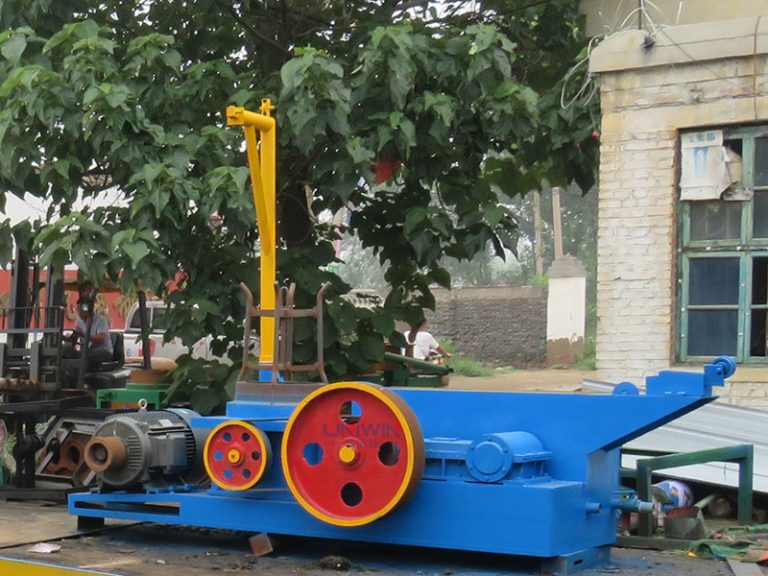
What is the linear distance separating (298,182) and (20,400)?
2679mm

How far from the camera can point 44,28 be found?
9.61m

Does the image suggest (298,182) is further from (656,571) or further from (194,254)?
(656,571)

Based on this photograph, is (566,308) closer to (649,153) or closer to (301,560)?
(649,153)

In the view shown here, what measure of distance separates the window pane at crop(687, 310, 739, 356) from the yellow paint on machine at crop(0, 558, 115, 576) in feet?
15.4

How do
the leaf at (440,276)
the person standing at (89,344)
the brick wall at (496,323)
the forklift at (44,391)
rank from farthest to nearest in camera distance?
the brick wall at (496,323) → the leaf at (440,276) → the person standing at (89,344) → the forklift at (44,391)

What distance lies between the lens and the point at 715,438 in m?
8.23

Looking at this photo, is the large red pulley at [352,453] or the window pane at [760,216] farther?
the window pane at [760,216]

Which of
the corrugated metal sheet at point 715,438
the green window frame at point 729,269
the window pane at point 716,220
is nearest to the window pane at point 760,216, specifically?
the green window frame at point 729,269

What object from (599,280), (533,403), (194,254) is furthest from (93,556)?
(599,280)

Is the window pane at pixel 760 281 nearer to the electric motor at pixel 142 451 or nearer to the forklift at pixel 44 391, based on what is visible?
the electric motor at pixel 142 451

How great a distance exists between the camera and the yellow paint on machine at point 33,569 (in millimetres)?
Result: 5234

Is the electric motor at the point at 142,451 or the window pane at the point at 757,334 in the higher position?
the window pane at the point at 757,334

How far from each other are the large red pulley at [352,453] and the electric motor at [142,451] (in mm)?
1013

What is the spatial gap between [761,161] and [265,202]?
3668mm
